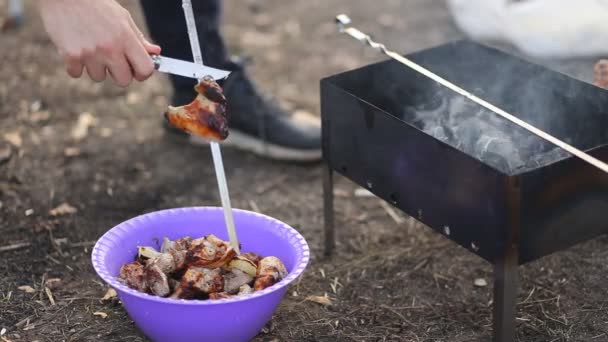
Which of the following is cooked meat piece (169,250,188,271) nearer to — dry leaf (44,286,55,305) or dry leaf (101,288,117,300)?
dry leaf (101,288,117,300)

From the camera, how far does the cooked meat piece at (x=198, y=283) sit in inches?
104

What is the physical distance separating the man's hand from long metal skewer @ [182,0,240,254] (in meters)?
0.16

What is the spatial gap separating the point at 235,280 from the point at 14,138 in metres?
A: 2.26

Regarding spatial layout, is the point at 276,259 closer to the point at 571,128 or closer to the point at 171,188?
the point at 571,128

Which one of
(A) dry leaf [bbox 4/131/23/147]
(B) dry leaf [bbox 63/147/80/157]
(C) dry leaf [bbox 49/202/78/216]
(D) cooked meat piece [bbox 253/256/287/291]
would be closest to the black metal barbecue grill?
(D) cooked meat piece [bbox 253/256/287/291]

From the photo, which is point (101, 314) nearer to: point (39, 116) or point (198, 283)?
point (198, 283)

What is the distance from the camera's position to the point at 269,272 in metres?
2.75

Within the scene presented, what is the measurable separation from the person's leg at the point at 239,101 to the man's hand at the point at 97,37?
151cm

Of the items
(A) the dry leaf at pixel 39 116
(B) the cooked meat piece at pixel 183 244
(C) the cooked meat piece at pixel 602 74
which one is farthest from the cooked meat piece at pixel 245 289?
(A) the dry leaf at pixel 39 116

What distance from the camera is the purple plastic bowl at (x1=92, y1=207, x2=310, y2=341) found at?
2592 millimetres

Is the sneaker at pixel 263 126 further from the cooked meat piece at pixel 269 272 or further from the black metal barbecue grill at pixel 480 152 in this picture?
the cooked meat piece at pixel 269 272

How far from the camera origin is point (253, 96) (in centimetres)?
Result: 439

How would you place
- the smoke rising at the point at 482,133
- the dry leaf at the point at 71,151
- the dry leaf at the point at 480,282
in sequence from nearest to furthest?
the smoke rising at the point at 482,133 < the dry leaf at the point at 480,282 < the dry leaf at the point at 71,151

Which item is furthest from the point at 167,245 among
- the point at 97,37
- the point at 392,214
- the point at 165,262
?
the point at 392,214
